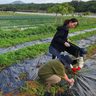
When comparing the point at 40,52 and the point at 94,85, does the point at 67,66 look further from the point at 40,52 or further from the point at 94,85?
the point at 40,52

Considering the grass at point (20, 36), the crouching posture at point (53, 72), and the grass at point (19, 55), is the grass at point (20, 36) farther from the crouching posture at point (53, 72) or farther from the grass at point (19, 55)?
the crouching posture at point (53, 72)

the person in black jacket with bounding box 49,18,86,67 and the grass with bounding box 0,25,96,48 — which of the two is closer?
the person in black jacket with bounding box 49,18,86,67

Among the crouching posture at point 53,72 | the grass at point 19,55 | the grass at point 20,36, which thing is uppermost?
the crouching posture at point 53,72

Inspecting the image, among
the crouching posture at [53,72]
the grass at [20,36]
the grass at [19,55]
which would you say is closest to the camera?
the crouching posture at [53,72]

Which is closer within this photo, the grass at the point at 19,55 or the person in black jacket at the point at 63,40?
the person in black jacket at the point at 63,40

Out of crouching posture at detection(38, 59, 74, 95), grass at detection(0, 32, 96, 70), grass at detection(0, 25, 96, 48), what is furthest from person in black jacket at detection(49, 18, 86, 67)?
grass at detection(0, 25, 96, 48)

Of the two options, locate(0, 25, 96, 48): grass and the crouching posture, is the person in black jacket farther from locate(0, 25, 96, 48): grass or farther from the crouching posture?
locate(0, 25, 96, 48): grass

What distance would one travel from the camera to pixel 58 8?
26.9m

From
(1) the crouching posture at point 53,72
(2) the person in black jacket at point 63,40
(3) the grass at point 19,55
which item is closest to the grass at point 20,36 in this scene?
(3) the grass at point 19,55

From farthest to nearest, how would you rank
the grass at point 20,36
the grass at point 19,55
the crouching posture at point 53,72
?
the grass at point 20,36 → the grass at point 19,55 → the crouching posture at point 53,72

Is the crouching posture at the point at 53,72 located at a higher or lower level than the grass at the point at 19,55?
higher

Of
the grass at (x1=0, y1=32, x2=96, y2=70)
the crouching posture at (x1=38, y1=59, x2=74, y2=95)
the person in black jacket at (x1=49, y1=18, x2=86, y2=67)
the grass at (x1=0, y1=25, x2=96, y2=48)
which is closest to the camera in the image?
the crouching posture at (x1=38, y1=59, x2=74, y2=95)

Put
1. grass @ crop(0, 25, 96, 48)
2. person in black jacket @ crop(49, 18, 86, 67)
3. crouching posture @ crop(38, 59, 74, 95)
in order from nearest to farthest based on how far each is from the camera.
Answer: crouching posture @ crop(38, 59, 74, 95)
person in black jacket @ crop(49, 18, 86, 67)
grass @ crop(0, 25, 96, 48)

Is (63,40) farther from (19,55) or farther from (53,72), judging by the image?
(19,55)
